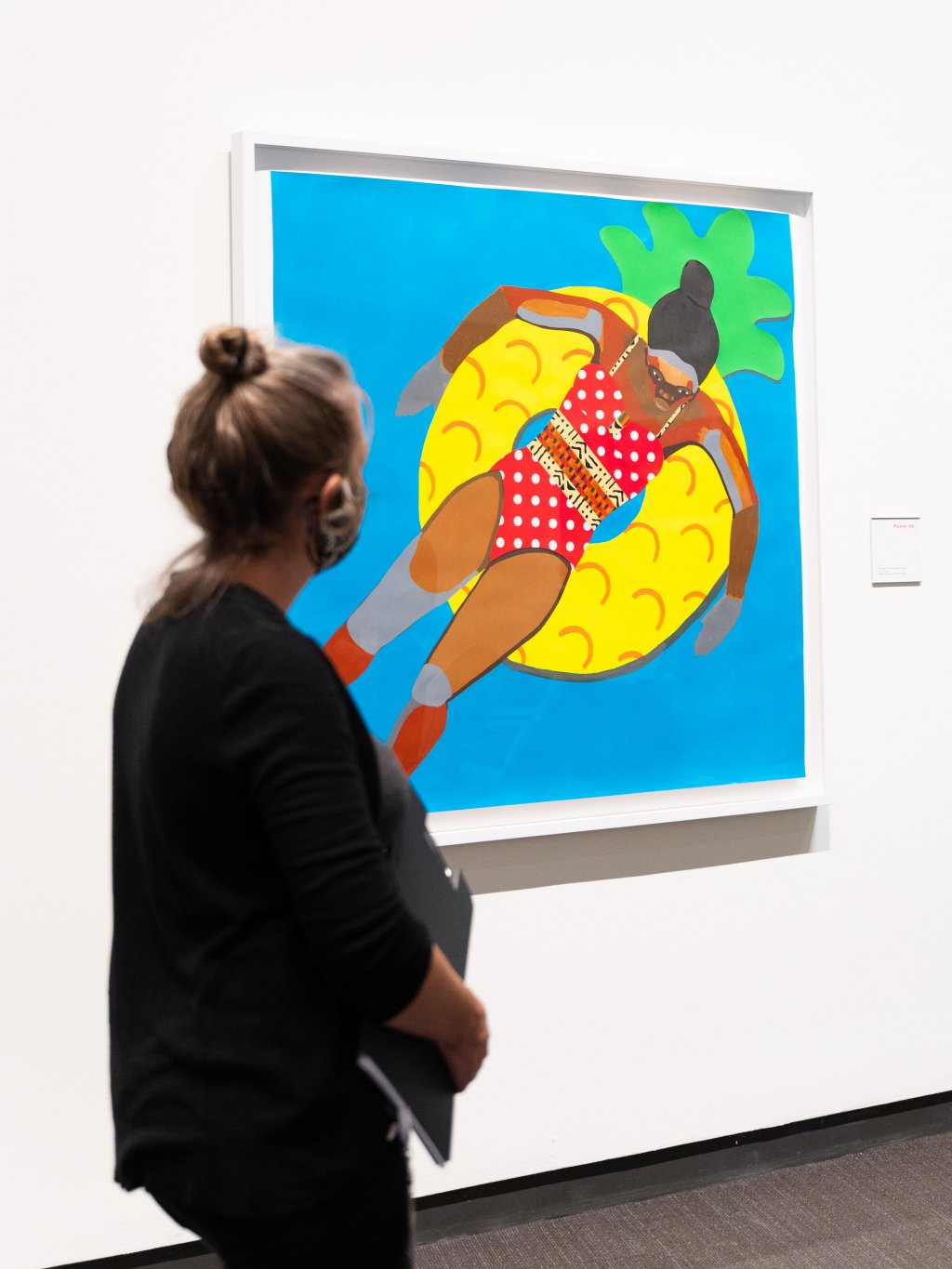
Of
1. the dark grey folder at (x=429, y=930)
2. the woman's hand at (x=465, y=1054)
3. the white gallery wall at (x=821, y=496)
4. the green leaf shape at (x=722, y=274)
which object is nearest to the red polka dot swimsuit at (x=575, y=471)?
the green leaf shape at (x=722, y=274)

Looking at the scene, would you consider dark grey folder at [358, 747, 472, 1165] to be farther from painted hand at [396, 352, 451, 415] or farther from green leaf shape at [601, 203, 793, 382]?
green leaf shape at [601, 203, 793, 382]

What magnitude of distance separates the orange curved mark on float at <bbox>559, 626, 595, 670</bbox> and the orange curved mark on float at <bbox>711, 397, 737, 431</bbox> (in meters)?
0.53

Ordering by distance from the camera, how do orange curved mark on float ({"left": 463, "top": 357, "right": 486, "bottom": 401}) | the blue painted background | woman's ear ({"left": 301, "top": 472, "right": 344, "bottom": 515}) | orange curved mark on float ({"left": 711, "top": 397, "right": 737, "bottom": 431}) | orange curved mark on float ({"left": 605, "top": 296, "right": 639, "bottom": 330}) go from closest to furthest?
woman's ear ({"left": 301, "top": 472, "right": 344, "bottom": 515}), the blue painted background, orange curved mark on float ({"left": 463, "top": 357, "right": 486, "bottom": 401}), orange curved mark on float ({"left": 605, "top": 296, "right": 639, "bottom": 330}), orange curved mark on float ({"left": 711, "top": 397, "right": 737, "bottom": 431})

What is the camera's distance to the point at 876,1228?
7.78 ft

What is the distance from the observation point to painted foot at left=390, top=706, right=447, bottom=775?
223 centimetres

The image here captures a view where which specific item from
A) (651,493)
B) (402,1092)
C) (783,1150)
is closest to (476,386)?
(651,493)

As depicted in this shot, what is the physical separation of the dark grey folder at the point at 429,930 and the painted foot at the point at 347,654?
3.40ft

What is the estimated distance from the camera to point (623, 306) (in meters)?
2.37

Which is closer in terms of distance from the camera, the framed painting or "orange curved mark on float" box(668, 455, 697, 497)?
the framed painting

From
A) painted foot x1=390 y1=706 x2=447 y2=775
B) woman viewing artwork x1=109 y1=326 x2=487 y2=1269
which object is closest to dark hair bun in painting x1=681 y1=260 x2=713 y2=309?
painted foot x1=390 y1=706 x2=447 y2=775

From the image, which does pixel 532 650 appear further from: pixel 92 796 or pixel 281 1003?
pixel 281 1003

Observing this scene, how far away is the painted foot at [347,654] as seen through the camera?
2174 mm

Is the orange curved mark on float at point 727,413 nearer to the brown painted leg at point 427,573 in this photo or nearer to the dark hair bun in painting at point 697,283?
the dark hair bun in painting at point 697,283

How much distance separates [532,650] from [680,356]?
0.67 metres
